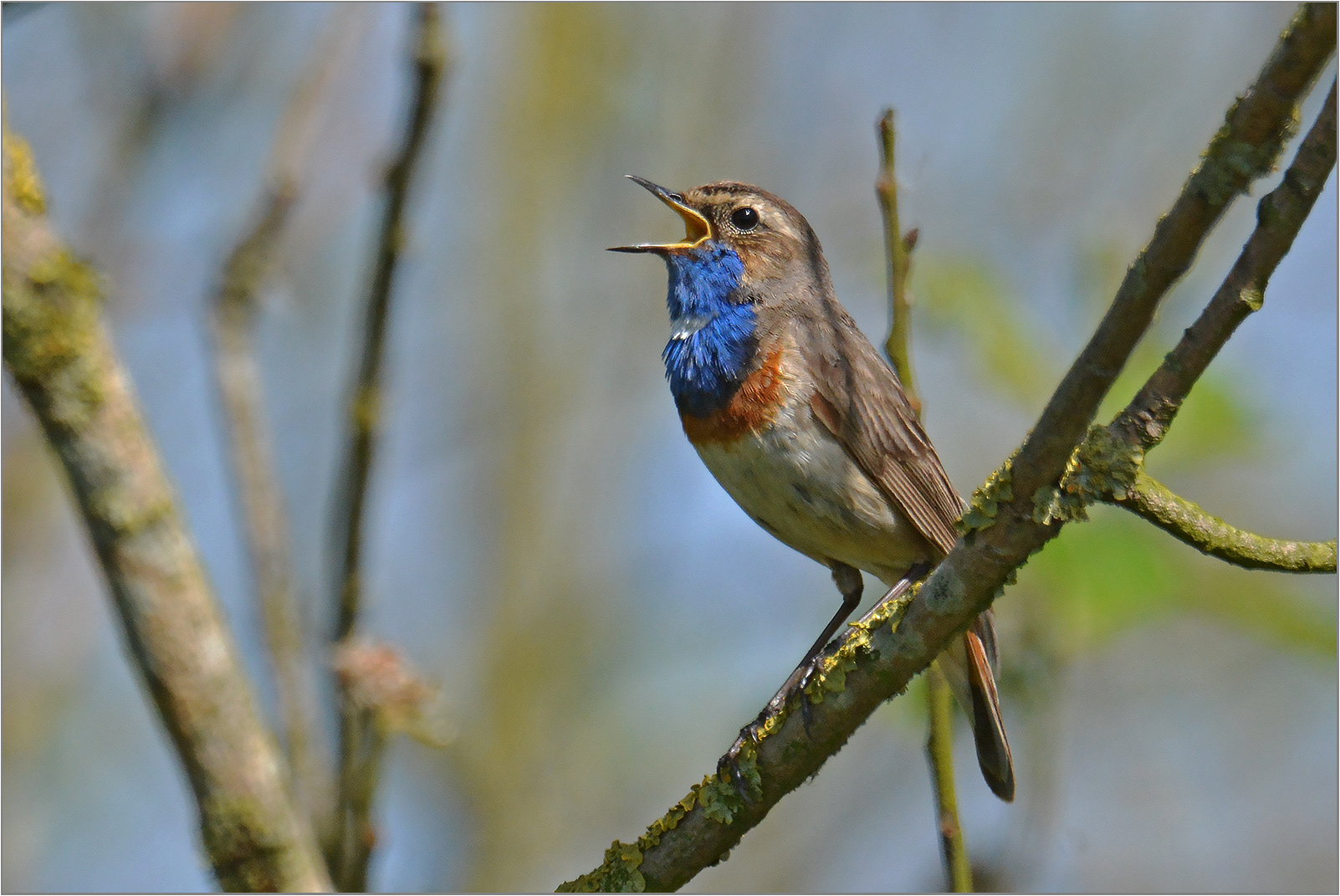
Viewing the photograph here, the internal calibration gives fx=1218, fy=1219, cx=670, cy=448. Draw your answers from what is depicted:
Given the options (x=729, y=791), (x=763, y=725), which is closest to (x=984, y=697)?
(x=763, y=725)

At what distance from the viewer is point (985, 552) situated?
2.70 m

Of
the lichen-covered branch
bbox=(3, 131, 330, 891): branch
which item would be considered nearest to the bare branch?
bbox=(3, 131, 330, 891): branch

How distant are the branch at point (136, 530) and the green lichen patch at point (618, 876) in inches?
32.9

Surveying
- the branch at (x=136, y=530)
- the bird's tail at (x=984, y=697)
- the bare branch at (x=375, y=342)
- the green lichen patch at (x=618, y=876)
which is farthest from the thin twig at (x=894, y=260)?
the branch at (x=136, y=530)

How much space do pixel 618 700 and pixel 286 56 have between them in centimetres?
496

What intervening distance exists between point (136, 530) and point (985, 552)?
2071 mm

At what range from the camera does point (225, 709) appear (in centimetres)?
318

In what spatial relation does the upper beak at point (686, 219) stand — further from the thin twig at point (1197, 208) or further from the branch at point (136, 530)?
the thin twig at point (1197, 208)

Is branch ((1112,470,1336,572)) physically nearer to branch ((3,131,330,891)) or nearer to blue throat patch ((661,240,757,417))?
blue throat patch ((661,240,757,417))

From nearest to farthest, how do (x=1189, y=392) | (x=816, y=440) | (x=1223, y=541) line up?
(x=1189, y=392) → (x=1223, y=541) → (x=816, y=440)

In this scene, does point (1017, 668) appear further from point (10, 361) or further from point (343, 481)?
point (10, 361)

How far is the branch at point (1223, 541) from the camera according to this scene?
8.65 feet

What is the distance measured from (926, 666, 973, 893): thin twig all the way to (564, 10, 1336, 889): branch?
416 millimetres

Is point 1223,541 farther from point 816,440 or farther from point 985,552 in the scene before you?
point 816,440
